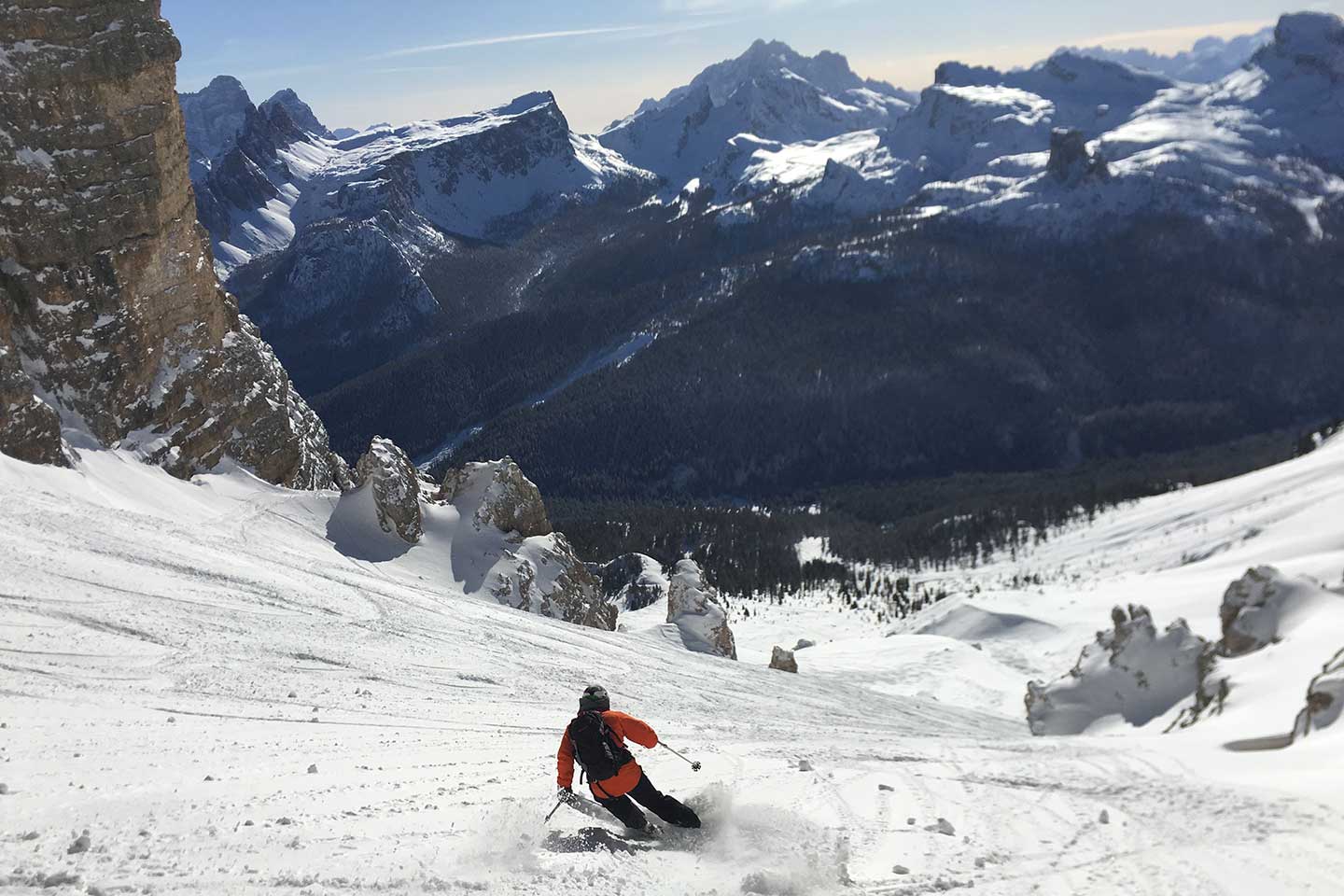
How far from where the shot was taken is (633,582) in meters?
89.0

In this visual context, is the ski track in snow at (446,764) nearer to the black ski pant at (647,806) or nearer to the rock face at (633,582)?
the black ski pant at (647,806)

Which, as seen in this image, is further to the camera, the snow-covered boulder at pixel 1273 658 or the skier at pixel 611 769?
the snow-covered boulder at pixel 1273 658

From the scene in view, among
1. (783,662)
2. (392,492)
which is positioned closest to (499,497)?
(392,492)

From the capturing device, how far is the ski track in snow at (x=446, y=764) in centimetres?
968

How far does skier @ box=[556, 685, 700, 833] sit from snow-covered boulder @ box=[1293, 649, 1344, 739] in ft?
43.5

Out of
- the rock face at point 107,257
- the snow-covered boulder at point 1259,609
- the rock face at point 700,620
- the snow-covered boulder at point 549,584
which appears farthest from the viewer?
the rock face at point 700,620

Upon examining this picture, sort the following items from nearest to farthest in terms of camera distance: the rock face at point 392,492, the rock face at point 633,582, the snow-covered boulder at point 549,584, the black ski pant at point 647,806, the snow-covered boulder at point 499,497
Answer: the black ski pant at point 647,806 < the rock face at point 392,492 < the snow-covered boulder at point 549,584 < the snow-covered boulder at point 499,497 < the rock face at point 633,582

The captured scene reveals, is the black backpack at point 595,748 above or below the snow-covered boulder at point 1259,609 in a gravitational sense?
above

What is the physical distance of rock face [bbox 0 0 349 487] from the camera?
36.4 metres

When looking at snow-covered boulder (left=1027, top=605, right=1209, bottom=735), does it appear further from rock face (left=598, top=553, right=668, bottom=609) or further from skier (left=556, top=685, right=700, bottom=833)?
rock face (left=598, top=553, right=668, bottom=609)

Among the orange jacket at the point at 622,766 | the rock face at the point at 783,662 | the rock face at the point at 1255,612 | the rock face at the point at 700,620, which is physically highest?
the orange jacket at the point at 622,766

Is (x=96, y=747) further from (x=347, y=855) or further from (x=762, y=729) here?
(x=762, y=729)

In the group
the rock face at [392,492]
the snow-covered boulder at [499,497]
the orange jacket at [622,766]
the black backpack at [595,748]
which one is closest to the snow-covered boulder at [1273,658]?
the orange jacket at [622,766]

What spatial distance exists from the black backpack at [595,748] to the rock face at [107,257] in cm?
2961
